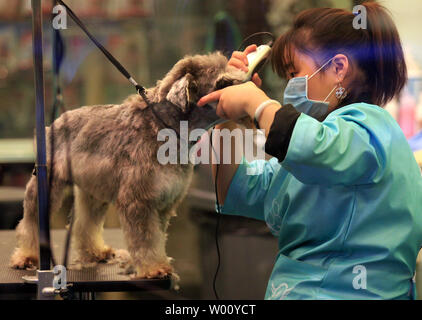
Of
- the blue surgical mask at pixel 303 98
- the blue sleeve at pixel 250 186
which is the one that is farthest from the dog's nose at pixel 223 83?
the blue sleeve at pixel 250 186

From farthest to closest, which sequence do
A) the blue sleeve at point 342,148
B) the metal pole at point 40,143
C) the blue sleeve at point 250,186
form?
1. the blue sleeve at point 250,186
2. the metal pole at point 40,143
3. the blue sleeve at point 342,148

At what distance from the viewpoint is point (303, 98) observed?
104 cm

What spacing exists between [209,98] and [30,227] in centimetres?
48

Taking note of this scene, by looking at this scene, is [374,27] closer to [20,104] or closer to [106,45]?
[106,45]

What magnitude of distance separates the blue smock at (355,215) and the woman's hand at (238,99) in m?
0.10

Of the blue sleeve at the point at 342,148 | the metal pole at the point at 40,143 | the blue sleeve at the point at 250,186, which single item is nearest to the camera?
the blue sleeve at the point at 342,148

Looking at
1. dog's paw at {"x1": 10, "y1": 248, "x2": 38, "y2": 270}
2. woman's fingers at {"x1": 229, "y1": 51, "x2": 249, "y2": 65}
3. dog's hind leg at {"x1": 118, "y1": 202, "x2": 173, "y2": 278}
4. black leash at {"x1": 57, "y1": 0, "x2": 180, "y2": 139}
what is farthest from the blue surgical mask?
dog's paw at {"x1": 10, "y1": 248, "x2": 38, "y2": 270}

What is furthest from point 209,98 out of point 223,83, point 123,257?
point 123,257

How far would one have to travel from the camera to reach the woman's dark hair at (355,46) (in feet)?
3.41

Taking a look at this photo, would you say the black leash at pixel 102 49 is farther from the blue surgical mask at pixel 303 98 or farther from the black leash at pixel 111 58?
the blue surgical mask at pixel 303 98

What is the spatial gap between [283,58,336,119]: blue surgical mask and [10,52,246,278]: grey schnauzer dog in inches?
4.3

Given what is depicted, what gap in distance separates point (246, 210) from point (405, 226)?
388 mm

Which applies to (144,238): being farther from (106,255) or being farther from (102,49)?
(102,49)
